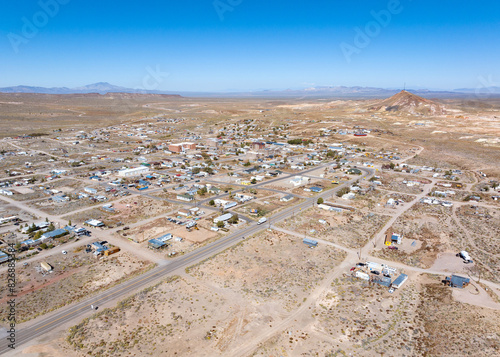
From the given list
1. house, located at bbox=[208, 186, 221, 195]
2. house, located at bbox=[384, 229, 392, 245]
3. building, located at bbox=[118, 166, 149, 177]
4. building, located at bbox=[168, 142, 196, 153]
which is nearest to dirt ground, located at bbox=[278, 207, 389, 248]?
house, located at bbox=[384, 229, 392, 245]

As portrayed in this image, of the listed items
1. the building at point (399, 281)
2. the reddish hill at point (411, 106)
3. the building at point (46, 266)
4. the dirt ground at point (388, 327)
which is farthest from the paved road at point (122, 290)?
the reddish hill at point (411, 106)

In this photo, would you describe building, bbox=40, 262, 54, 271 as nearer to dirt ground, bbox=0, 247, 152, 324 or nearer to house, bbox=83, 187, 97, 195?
dirt ground, bbox=0, 247, 152, 324

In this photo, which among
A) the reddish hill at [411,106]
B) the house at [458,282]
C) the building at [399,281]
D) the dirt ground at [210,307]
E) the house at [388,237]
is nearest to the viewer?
the dirt ground at [210,307]

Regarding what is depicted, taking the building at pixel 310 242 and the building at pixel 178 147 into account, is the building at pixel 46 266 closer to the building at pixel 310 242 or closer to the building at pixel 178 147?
the building at pixel 310 242

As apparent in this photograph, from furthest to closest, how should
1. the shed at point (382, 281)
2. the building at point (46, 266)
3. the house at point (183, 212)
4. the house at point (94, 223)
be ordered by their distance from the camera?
the house at point (183, 212) < the house at point (94, 223) < the building at point (46, 266) < the shed at point (382, 281)

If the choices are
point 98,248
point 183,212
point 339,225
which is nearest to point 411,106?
point 339,225

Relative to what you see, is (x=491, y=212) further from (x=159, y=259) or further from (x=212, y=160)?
(x=212, y=160)

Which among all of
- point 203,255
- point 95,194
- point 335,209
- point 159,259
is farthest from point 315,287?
point 95,194
